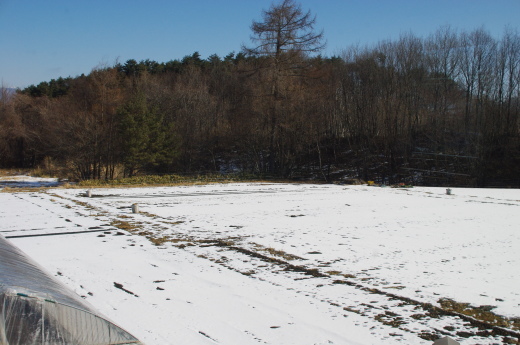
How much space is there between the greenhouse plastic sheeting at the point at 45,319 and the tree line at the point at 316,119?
2212 cm

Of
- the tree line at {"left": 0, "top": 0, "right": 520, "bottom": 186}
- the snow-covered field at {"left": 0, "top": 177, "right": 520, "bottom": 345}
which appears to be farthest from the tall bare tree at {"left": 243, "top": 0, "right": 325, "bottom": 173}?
the snow-covered field at {"left": 0, "top": 177, "right": 520, "bottom": 345}

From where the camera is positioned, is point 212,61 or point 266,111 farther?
point 212,61

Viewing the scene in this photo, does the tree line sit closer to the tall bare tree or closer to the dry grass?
the tall bare tree

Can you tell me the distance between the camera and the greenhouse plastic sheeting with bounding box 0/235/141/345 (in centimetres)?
164

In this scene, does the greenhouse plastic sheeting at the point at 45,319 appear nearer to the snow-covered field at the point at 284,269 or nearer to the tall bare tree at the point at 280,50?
the snow-covered field at the point at 284,269

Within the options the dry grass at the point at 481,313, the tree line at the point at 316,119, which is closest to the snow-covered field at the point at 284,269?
the dry grass at the point at 481,313

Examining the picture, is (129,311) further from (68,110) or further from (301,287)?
(68,110)

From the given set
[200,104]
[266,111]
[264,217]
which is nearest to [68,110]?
[200,104]

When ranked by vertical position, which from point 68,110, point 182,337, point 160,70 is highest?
point 160,70

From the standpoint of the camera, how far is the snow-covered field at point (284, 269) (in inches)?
145

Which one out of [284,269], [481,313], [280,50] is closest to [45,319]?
[481,313]

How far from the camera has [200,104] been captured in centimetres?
3198

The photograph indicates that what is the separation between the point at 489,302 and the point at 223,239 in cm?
447

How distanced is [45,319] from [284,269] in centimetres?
414
